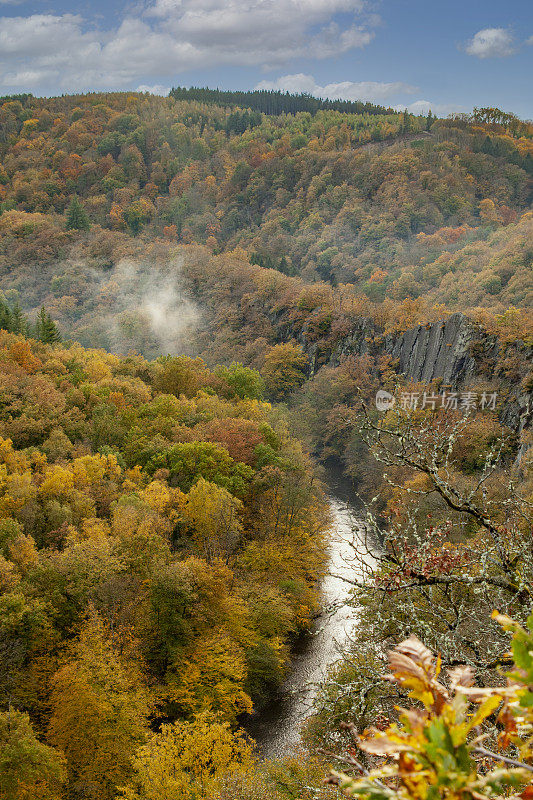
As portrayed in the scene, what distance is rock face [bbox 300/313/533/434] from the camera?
38125mm

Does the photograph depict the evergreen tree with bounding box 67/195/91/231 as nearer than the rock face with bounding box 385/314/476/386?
No

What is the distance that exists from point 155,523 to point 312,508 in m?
10.5

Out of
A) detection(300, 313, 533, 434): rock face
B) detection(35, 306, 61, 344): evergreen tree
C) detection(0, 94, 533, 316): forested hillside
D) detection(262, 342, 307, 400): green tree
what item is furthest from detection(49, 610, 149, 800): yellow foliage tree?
detection(0, 94, 533, 316): forested hillside

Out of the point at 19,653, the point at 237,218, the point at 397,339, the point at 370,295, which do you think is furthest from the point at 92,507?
the point at 237,218

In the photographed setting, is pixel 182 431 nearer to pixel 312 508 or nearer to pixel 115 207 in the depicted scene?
pixel 312 508

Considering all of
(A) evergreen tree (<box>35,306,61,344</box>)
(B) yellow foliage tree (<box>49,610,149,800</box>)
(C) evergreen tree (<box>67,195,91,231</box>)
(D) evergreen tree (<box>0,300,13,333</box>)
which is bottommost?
(B) yellow foliage tree (<box>49,610,149,800</box>)

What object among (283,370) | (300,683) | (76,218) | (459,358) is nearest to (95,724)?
(300,683)

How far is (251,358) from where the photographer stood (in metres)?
65.7

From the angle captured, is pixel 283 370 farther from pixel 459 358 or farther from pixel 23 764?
pixel 23 764

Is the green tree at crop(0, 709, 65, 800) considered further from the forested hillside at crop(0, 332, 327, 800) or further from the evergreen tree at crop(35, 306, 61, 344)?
the evergreen tree at crop(35, 306, 61, 344)

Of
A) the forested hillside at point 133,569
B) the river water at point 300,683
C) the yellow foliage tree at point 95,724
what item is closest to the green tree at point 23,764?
the forested hillside at point 133,569

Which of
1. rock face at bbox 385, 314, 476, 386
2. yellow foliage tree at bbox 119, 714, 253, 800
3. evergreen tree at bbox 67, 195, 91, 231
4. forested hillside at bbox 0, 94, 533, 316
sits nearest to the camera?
yellow foliage tree at bbox 119, 714, 253, 800

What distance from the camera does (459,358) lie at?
4403cm

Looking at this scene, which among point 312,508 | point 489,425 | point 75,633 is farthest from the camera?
point 489,425
